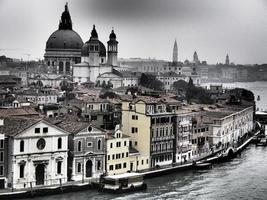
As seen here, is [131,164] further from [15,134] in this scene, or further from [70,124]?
[15,134]

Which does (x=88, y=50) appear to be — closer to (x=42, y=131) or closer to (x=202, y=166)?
(x=202, y=166)

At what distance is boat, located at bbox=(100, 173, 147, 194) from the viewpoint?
22.0 metres

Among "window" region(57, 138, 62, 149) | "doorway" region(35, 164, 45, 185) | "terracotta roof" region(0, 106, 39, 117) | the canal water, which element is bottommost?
the canal water

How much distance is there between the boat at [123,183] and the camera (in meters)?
22.0

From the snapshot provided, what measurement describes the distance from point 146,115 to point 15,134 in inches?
257

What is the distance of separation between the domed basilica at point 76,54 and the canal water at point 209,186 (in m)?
38.6

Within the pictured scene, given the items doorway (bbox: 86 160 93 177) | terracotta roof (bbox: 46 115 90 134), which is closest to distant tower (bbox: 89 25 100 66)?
terracotta roof (bbox: 46 115 90 134)

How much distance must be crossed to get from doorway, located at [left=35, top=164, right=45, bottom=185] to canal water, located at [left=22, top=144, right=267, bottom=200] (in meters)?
1.14

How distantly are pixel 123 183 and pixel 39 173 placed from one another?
2.96 m

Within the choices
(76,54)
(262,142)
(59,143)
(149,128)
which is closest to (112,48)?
(76,54)

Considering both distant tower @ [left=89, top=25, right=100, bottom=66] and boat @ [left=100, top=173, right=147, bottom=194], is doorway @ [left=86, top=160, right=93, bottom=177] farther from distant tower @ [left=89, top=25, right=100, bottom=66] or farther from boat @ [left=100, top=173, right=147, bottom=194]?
distant tower @ [left=89, top=25, right=100, bottom=66]

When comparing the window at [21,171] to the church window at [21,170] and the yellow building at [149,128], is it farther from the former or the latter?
the yellow building at [149,128]

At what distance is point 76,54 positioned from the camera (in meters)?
71.8

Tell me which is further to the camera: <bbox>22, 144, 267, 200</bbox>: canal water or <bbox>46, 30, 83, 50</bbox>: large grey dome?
<bbox>46, 30, 83, 50</bbox>: large grey dome
